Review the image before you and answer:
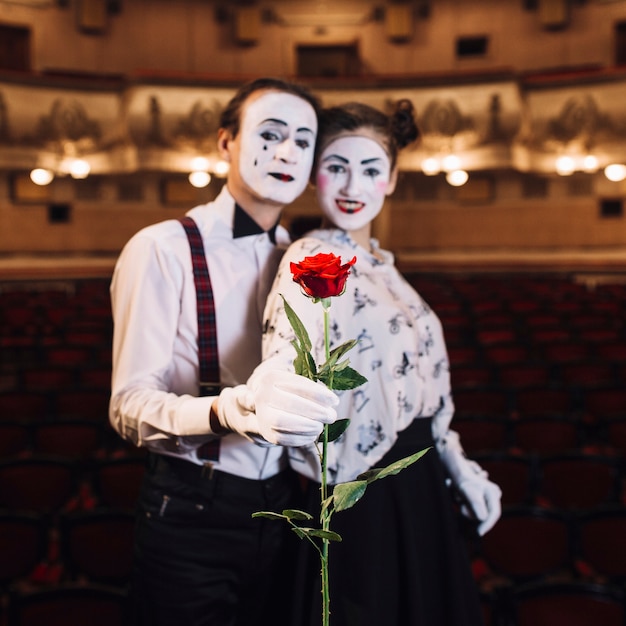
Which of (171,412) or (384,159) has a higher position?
(384,159)

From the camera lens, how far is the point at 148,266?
1.62 m

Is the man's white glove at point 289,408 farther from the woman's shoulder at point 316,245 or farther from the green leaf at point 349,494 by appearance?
the woman's shoulder at point 316,245

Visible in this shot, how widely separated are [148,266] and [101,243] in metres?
15.2

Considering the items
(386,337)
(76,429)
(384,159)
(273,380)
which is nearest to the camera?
(273,380)

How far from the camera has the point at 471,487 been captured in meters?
1.85

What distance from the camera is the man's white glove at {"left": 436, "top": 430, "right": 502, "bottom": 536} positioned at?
1845 millimetres

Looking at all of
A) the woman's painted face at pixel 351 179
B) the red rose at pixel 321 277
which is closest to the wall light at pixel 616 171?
the woman's painted face at pixel 351 179

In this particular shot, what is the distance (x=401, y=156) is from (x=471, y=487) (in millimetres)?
6422

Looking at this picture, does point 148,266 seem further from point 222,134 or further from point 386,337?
point 386,337

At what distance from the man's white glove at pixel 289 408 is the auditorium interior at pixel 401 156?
4.56 meters

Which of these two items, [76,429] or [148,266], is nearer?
[148,266]

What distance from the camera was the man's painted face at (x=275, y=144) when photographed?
5.64ft

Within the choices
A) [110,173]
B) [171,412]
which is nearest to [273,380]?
[171,412]

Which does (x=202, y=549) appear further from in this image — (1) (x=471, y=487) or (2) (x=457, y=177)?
(2) (x=457, y=177)
